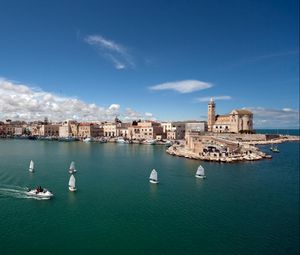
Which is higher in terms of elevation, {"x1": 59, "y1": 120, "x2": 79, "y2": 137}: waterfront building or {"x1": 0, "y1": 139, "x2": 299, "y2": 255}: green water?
{"x1": 59, "y1": 120, "x2": 79, "y2": 137}: waterfront building

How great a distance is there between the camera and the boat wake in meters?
20.8

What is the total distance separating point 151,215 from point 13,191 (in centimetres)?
1123

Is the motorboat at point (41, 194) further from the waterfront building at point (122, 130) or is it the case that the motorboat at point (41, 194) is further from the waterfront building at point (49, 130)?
the waterfront building at point (49, 130)

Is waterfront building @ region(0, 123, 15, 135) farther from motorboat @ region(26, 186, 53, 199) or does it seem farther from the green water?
motorboat @ region(26, 186, 53, 199)

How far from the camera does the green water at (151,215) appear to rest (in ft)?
44.8

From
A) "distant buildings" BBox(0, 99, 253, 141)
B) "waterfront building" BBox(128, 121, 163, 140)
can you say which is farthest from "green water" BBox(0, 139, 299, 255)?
"waterfront building" BBox(128, 121, 163, 140)

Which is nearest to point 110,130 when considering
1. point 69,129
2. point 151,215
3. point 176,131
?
point 69,129

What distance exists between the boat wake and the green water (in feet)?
0.22

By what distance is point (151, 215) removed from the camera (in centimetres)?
1764

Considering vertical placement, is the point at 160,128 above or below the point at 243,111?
below

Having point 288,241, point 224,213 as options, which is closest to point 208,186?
point 224,213

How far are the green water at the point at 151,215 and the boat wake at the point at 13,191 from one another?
2.6 inches

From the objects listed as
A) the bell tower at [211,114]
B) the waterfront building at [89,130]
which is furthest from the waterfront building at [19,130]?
the bell tower at [211,114]

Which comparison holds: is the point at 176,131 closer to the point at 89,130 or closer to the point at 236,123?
the point at 236,123
